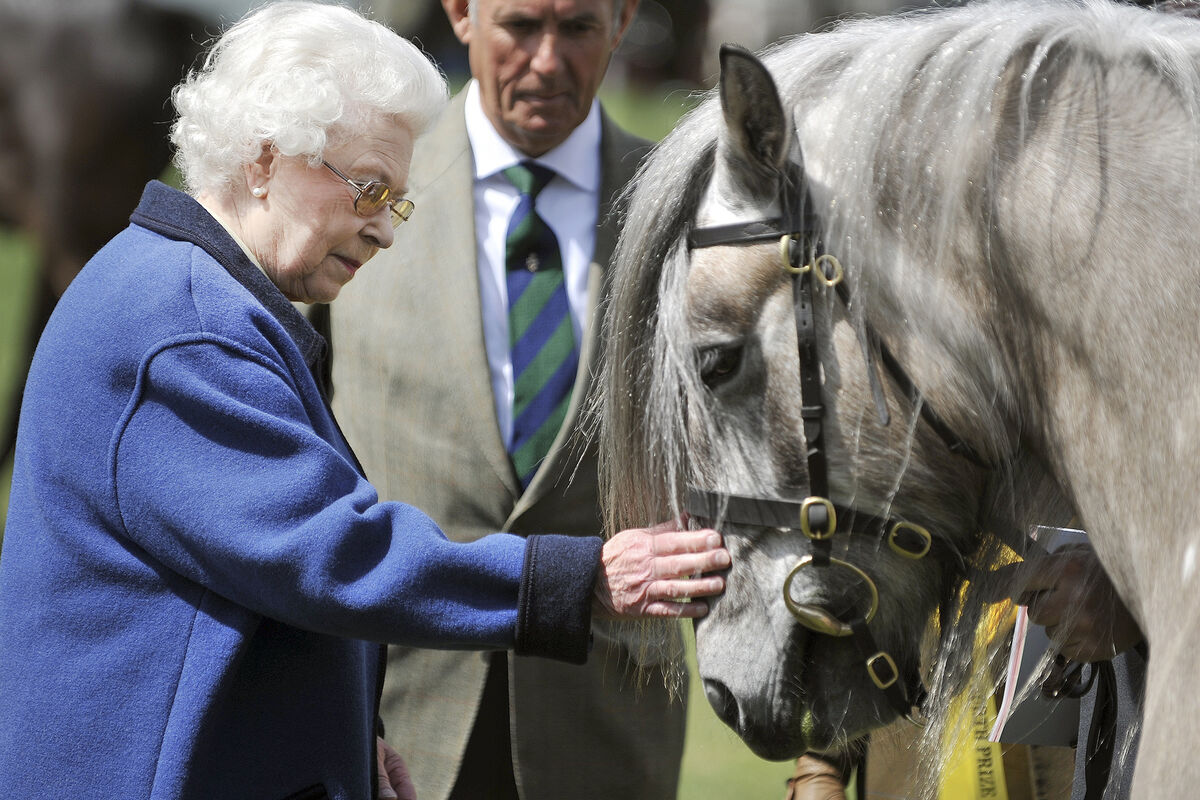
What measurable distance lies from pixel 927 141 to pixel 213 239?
3.07 ft

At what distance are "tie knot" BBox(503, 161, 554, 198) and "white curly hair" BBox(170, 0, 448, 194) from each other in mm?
784

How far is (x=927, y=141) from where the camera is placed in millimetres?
1346

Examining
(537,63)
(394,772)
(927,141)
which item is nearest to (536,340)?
(537,63)

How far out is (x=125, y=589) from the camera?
1430mm

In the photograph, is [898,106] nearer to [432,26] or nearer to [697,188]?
[697,188]

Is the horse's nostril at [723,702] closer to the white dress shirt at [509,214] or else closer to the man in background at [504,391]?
the man in background at [504,391]

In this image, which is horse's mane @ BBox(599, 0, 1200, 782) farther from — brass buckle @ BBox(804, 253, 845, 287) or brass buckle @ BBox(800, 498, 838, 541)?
brass buckle @ BBox(800, 498, 838, 541)

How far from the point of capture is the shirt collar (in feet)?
8.33

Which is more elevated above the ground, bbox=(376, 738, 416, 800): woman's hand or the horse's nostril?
the horse's nostril

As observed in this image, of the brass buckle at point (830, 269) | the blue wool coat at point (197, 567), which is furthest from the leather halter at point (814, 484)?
the blue wool coat at point (197, 567)

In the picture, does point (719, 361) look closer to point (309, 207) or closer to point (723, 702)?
point (723, 702)

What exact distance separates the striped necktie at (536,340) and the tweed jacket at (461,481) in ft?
0.24

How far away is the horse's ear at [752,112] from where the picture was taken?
133 cm

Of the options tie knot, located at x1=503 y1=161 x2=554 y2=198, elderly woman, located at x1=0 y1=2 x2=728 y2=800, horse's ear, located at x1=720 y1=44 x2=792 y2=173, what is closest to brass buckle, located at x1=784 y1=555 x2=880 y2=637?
elderly woman, located at x1=0 y1=2 x2=728 y2=800
